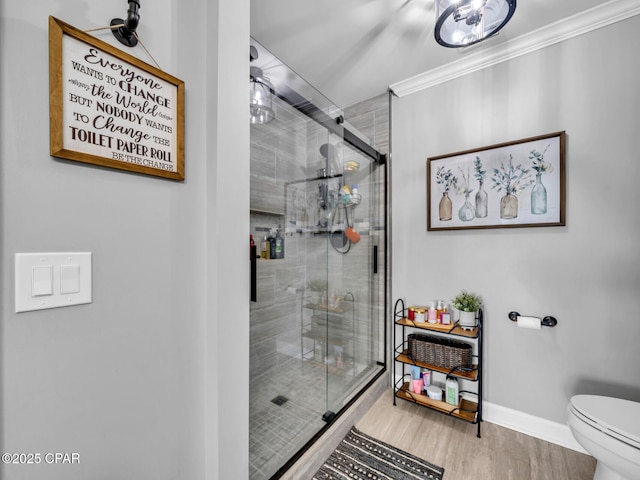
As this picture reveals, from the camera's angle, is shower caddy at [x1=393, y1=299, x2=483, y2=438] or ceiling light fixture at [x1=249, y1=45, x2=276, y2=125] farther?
shower caddy at [x1=393, y1=299, x2=483, y2=438]

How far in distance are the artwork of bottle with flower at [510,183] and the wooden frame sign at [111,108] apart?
1.90 meters

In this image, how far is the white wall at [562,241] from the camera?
1.46 metres

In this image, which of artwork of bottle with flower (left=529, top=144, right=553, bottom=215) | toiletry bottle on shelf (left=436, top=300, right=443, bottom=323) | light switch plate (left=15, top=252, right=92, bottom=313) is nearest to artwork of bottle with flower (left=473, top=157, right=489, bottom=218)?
artwork of bottle with flower (left=529, top=144, right=553, bottom=215)

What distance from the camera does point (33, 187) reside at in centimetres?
60

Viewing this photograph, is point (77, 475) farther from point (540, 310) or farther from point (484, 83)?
point (484, 83)

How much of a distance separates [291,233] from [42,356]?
130 cm

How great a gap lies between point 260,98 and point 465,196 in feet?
4.99

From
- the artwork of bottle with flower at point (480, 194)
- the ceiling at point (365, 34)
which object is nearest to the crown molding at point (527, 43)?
the ceiling at point (365, 34)

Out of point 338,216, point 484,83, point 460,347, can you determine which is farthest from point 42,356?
point 484,83

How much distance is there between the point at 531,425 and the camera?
1.68 meters

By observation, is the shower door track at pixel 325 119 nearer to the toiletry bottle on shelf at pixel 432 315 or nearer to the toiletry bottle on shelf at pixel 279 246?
the toiletry bottle on shelf at pixel 279 246

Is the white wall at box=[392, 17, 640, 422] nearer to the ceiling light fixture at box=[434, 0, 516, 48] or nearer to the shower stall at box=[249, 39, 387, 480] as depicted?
the shower stall at box=[249, 39, 387, 480]

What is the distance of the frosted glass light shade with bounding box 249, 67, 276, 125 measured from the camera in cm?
142

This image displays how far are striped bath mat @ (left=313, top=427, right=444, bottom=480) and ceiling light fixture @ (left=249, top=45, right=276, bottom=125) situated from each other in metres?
1.93
